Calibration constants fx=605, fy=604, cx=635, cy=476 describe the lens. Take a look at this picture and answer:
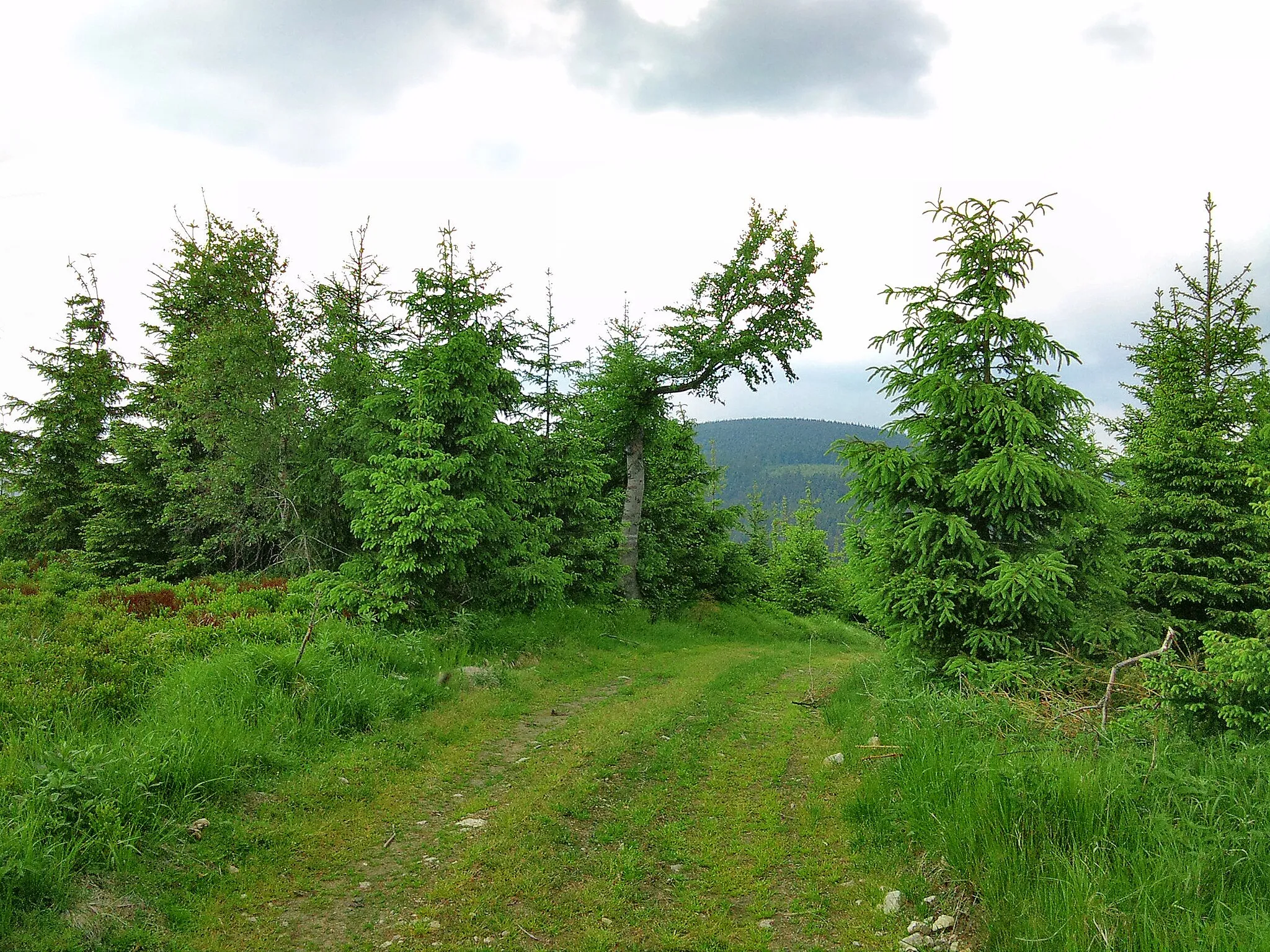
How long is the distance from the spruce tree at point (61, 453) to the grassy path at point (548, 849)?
17.9 m

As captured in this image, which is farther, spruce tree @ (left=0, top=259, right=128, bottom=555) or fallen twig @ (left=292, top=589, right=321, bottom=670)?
spruce tree @ (left=0, top=259, right=128, bottom=555)

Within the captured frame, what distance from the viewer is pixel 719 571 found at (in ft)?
74.4

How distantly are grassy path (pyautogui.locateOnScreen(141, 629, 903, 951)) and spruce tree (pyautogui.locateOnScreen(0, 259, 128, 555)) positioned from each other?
58.7ft

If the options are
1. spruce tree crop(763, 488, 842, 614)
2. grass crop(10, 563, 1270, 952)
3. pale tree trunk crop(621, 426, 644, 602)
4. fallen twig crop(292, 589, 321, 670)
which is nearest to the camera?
grass crop(10, 563, 1270, 952)

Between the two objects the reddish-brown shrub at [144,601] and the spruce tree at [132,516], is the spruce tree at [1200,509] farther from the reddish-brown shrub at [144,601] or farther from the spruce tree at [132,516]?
the spruce tree at [132,516]

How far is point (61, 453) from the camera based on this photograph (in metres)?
18.2

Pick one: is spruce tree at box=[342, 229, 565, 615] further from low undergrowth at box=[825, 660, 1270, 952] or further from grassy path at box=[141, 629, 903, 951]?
low undergrowth at box=[825, 660, 1270, 952]

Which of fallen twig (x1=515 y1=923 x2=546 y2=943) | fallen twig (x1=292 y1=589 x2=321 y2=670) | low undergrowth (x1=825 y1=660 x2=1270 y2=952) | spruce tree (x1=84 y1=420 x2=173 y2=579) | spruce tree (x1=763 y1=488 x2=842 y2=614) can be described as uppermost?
spruce tree (x1=84 y1=420 x2=173 y2=579)

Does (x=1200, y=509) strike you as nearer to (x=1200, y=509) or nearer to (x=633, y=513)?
(x=1200, y=509)

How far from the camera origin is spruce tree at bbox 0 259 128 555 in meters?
17.9

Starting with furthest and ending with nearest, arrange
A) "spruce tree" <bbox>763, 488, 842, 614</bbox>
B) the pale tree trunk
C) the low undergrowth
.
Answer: "spruce tree" <bbox>763, 488, 842, 614</bbox> → the pale tree trunk → the low undergrowth

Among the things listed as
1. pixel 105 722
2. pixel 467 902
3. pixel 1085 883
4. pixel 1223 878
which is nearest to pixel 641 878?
pixel 467 902

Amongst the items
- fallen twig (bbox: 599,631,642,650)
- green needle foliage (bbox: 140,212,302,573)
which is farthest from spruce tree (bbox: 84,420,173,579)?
fallen twig (bbox: 599,631,642,650)

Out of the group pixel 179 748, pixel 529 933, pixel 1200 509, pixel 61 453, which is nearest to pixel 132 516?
pixel 61 453
